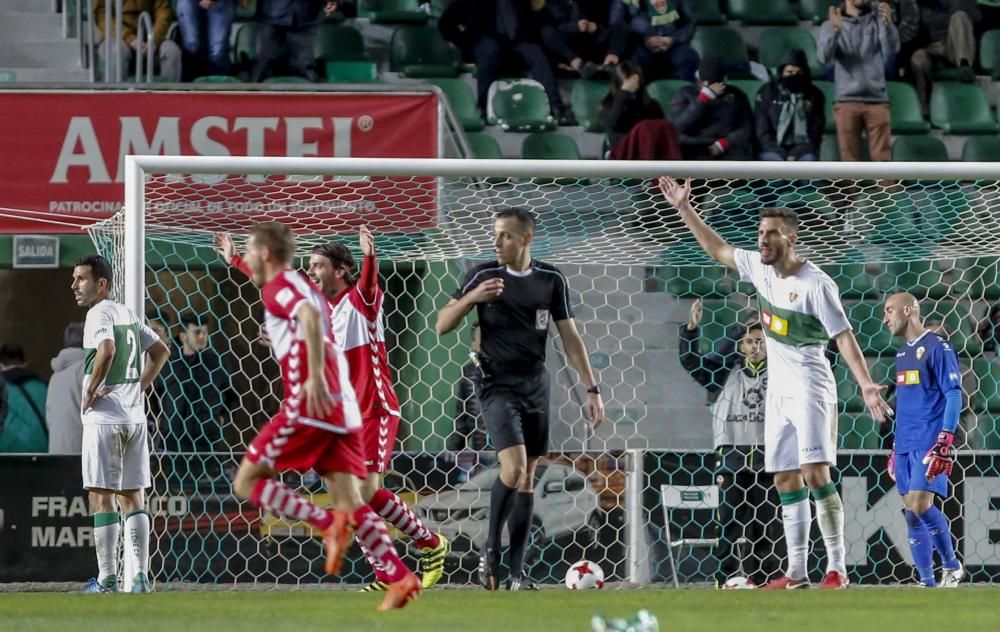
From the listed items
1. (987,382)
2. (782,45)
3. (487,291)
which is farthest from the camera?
(782,45)

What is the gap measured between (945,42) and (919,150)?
1.62 metres

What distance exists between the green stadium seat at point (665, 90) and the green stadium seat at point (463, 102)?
1516 millimetres

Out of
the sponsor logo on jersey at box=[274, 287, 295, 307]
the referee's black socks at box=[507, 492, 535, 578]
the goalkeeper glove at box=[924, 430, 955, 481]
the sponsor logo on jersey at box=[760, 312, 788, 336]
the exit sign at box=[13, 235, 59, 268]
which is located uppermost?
the exit sign at box=[13, 235, 59, 268]

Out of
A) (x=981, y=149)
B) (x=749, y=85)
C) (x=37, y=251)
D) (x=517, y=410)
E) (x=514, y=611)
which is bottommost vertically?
(x=514, y=611)

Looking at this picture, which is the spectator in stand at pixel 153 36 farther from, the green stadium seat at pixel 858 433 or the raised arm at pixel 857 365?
the raised arm at pixel 857 365

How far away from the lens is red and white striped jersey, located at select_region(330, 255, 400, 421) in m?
8.38

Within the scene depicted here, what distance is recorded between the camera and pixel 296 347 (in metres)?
6.37

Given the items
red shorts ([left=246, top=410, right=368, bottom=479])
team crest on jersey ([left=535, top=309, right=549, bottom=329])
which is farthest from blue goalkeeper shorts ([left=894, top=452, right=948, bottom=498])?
red shorts ([left=246, top=410, right=368, bottom=479])

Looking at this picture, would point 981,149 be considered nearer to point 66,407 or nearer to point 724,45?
point 724,45

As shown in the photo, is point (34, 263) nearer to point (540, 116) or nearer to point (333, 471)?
point (540, 116)

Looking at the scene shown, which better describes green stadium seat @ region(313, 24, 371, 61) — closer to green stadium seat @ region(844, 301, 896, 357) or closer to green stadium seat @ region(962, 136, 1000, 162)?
green stadium seat @ region(844, 301, 896, 357)

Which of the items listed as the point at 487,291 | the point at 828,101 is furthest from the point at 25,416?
the point at 828,101

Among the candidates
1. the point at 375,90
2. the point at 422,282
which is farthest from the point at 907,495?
the point at 375,90

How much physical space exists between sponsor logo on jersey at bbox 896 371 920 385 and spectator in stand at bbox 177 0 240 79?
21.4 ft
